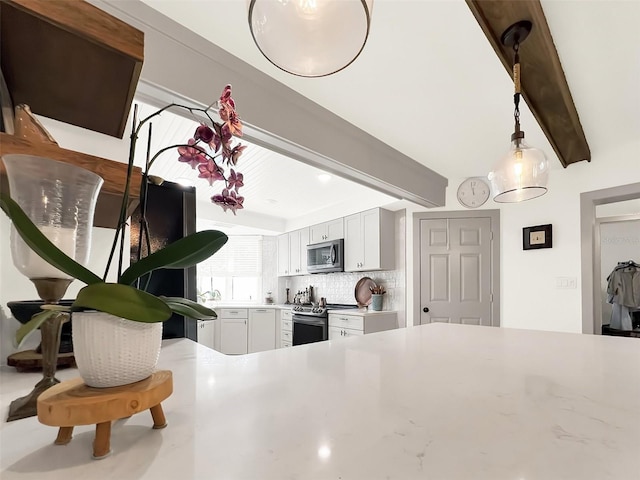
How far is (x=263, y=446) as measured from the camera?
46cm

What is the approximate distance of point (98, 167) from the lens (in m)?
0.74

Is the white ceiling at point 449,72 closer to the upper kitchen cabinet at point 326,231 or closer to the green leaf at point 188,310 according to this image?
the green leaf at point 188,310

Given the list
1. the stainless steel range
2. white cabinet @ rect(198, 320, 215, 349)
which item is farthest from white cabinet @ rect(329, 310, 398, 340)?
white cabinet @ rect(198, 320, 215, 349)

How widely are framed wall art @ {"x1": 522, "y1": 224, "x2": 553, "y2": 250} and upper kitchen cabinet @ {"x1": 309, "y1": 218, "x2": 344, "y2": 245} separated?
2.30 meters

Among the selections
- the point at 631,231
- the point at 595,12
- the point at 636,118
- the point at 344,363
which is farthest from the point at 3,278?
the point at 631,231

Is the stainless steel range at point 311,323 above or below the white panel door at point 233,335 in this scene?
above

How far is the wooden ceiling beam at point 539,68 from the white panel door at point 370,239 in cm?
203

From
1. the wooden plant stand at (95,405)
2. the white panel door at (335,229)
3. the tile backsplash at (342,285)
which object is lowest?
the tile backsplash at (342,285)

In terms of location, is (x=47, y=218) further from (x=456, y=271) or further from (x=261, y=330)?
(x=261, y=330)

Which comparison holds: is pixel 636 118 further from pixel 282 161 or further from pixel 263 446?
pixel 263 446

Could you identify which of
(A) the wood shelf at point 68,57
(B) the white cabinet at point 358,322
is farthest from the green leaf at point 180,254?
(B) the white cabinet at point 358,322

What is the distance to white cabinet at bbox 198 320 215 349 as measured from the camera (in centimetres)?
541

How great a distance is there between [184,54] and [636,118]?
10.4 ft

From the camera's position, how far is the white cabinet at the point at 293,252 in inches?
220
